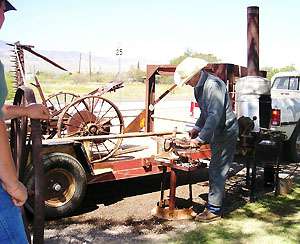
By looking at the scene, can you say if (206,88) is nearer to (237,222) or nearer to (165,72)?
(237,222)

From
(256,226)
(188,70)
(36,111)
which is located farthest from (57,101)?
(36,111)

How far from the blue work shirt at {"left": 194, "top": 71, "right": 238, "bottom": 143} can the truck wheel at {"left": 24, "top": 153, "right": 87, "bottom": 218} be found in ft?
4.67

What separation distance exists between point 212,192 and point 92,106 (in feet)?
9.91

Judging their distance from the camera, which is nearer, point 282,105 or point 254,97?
point 254,97

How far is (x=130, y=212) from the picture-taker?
5.58 metres

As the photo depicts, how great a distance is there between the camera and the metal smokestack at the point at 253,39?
24.0 ft

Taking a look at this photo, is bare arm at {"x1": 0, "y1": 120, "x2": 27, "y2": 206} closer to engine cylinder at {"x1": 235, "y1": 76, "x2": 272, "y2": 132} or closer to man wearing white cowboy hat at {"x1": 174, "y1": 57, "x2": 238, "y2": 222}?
man wearing white cowboy hat at {"x1": 174, "y1": 57, "x2": 238, "y2": 222}

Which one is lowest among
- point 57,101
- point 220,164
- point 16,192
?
point 220,164

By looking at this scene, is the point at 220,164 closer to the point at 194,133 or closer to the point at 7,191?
the point at 194,133

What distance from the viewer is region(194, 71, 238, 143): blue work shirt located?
16.5ft

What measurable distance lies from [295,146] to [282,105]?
86cm

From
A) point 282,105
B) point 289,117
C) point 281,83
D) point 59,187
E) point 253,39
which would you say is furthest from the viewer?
point 281,83

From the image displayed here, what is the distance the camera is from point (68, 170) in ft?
17.3

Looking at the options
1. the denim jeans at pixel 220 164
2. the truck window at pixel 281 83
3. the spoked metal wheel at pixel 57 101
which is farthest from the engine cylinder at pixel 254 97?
the truck window at pixel 281 83
